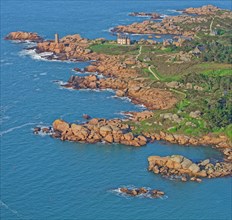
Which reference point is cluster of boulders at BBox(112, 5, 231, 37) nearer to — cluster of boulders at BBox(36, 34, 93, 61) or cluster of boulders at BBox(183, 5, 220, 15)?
cluster of boulders at BBox(183, 5, 220, 15)

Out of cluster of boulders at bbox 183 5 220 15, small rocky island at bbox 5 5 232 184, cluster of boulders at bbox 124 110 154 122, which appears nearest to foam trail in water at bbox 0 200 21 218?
small rocky island at bbox 5 5 232 184

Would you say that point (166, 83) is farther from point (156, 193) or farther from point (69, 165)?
point (156, 193)

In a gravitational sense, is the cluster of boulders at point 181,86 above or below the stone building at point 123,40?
below


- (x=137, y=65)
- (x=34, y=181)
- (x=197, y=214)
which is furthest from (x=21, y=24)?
(x=197, y=214)

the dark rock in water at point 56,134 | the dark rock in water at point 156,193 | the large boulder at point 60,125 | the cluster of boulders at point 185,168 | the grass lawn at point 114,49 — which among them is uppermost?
the grass lawn at point 114,49

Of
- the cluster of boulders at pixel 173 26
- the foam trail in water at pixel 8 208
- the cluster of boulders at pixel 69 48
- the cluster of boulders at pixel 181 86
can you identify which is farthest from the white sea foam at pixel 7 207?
the cluster of boulders at pixel 173 26

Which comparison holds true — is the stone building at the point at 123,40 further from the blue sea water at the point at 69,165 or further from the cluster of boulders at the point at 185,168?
the cluster of boulders at the point at 185,168
